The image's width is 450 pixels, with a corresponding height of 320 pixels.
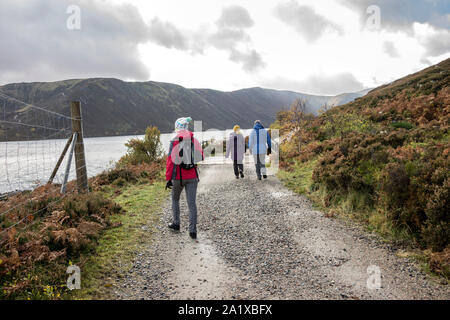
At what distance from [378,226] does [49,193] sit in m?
7.90

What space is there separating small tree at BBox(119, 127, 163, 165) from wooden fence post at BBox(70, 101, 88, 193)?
Result: 11.3 metres

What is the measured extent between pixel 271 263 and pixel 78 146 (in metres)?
7.07

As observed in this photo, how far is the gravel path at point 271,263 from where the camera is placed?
3908mm

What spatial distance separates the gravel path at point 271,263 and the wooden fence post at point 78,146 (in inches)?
122

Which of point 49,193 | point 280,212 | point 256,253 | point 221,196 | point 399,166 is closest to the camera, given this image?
point 256,253

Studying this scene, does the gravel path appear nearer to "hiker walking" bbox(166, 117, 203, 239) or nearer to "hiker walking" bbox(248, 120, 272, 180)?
"hiker walking" bbox(166, 117, 203, 239)

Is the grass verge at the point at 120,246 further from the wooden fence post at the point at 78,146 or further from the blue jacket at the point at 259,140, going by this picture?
the blue jacket at the point at 259,140

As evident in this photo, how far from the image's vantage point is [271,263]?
4859 mm

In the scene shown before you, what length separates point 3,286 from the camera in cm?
370

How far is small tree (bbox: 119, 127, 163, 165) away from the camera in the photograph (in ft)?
67.6

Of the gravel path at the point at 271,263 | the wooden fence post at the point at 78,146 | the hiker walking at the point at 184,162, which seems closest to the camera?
the gravel path at the point at 271,263

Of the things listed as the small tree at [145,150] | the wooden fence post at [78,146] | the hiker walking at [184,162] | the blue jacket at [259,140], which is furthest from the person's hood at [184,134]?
the small tree at [145,150]
